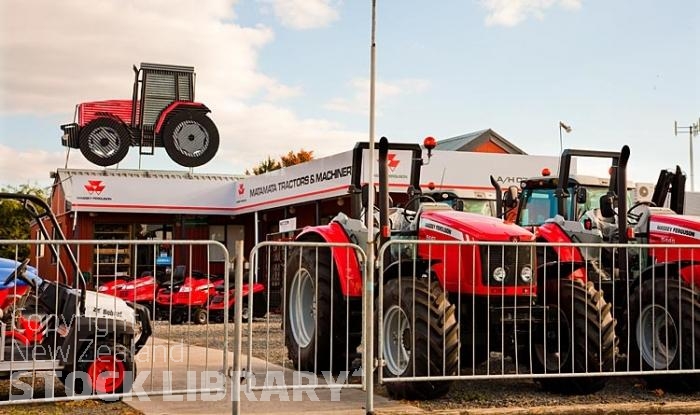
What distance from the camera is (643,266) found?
9141 millimetres

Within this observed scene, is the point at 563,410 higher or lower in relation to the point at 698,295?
lower

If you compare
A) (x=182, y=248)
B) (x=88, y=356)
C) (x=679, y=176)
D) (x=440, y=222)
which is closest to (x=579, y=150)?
(x=679, y=176)

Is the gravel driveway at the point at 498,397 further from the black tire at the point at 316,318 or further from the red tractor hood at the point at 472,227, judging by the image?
the red tractor hood at the point at 472,227

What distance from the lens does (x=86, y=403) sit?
7.81 meters

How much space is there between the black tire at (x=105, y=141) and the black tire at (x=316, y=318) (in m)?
16.6

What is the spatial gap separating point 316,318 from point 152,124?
1760 cm

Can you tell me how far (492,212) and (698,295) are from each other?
509cm

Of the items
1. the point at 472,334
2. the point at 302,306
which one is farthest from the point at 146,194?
the point at 472,334

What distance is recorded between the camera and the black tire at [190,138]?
2527 centimetres

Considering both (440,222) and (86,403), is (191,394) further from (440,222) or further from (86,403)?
(440,222)

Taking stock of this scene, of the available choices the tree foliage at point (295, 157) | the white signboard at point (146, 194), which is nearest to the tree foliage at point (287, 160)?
the tree foliage at point (295, 157)

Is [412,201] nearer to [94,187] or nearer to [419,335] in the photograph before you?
[419,335]

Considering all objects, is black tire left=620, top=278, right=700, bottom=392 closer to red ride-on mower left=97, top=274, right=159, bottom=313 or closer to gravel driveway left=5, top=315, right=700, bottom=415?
gravel driveway left=5, top=315, right=700, bottom=415

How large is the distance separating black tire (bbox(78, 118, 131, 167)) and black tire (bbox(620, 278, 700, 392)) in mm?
19840
